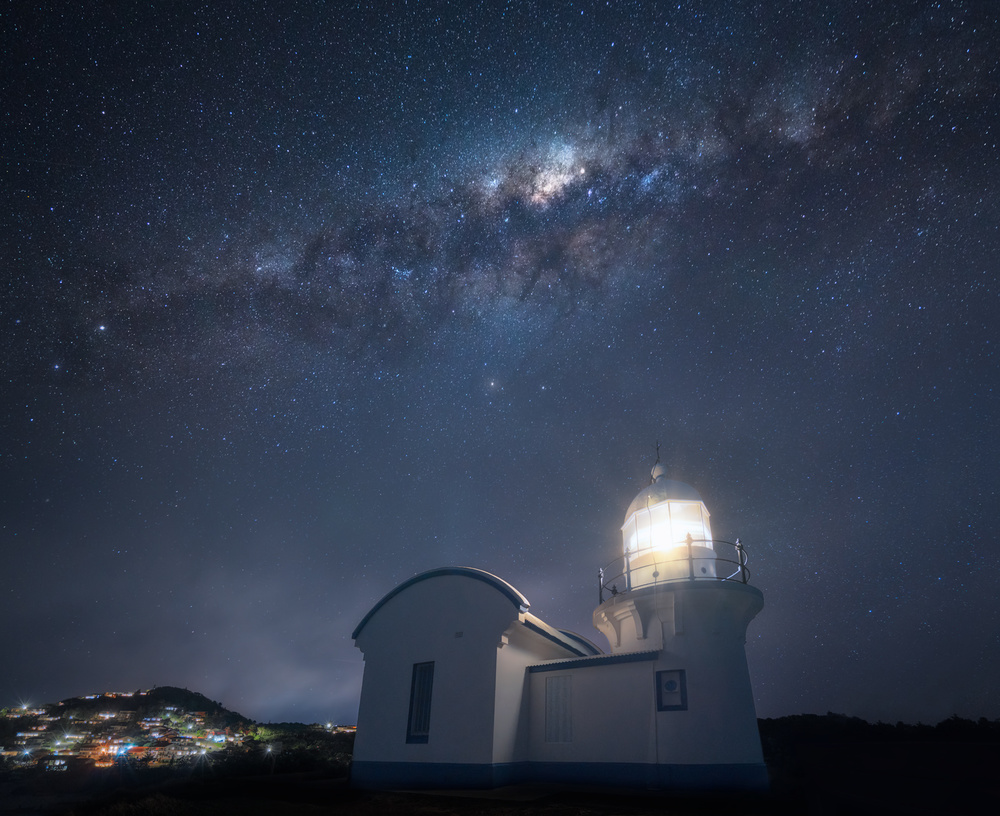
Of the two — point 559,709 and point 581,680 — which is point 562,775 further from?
point 581,680

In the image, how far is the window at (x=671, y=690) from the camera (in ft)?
35.1

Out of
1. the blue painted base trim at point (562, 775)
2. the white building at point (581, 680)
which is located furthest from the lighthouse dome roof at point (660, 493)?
the blue painted base trim at point (562, 775)

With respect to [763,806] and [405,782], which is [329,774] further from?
[763,806]

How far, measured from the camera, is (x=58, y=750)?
27656 mm

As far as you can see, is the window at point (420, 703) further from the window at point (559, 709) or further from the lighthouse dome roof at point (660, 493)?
the lighthouse dome roof at point (660, 493)

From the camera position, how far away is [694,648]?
10898mm

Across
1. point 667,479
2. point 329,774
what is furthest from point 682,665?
point 329,774

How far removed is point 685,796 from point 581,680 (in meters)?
3.23

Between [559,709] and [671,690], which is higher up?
[671,690]

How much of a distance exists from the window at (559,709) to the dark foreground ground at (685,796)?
1.32 metres

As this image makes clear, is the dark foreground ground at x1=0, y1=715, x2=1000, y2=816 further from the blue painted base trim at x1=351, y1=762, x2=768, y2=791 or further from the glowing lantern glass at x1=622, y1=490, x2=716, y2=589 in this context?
the glowing lantern glass at x1=622, y1=490, x2=716, y2=589

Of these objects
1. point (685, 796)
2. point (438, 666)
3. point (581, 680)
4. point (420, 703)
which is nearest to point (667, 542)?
point (581, 680)

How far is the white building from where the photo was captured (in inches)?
415

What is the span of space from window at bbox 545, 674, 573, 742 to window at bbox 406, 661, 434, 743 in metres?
3.07
